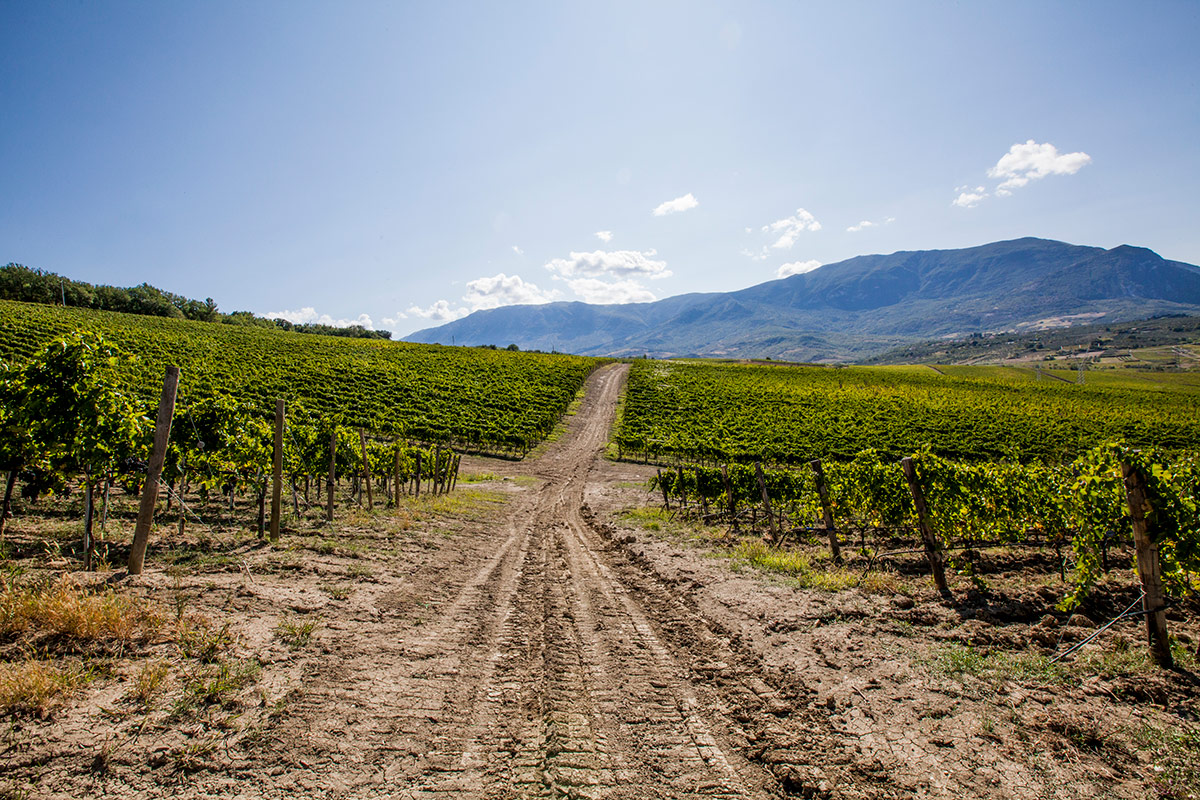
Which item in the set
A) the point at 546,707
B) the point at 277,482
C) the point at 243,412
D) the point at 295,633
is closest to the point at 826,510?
the point at 546,707

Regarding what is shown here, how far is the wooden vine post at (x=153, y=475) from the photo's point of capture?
6.72 meters

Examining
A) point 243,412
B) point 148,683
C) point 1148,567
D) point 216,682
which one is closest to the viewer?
point 148,683

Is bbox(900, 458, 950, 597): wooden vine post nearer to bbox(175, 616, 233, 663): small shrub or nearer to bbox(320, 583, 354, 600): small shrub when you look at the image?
bbox(320, 583, 354, 600): small shrub

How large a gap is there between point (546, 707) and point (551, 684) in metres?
0.47

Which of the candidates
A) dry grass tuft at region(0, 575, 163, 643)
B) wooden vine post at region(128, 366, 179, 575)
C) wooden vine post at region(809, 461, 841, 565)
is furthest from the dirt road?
wooden vine post at region(809, 461, 841, 565)

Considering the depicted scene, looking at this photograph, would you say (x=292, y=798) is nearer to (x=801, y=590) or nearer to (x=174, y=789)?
(x=174, y=789)

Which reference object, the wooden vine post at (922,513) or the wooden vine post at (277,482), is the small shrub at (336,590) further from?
the wooden vine post at (922,513)

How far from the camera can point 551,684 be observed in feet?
18.1

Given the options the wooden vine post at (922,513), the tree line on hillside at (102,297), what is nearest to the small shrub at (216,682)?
the wooden vine post at (922,513)

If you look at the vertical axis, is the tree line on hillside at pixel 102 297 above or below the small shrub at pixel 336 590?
above

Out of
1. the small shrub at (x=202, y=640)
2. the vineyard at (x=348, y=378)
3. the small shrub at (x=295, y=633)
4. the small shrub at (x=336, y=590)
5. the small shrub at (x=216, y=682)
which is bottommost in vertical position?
the small shrub at (x=336, y=590)

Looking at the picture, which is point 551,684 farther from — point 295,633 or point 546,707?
point 295,633

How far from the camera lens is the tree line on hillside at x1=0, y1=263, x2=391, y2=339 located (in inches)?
3019

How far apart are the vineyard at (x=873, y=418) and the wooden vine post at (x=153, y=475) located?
24.0 meters
